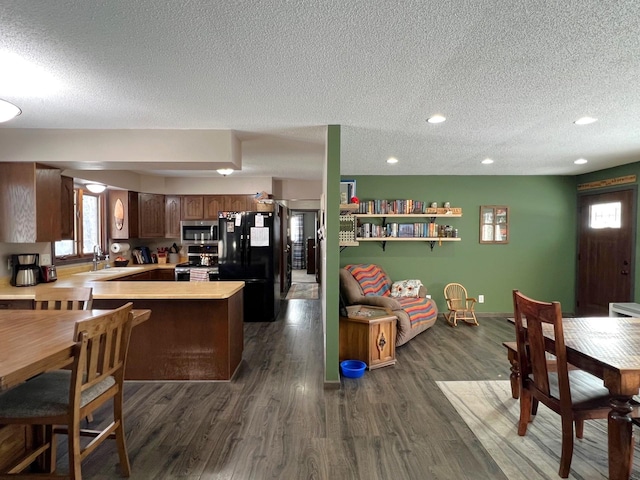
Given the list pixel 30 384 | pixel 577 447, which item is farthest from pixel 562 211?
pixel 30 384

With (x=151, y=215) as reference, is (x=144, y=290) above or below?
below

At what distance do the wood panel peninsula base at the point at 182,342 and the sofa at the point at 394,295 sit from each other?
1803 mm

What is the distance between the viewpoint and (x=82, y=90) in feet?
7.63

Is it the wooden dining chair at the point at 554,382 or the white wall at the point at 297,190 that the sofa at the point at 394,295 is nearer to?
the wooden dining chair at the point at 554,382

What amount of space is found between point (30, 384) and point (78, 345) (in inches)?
22.7

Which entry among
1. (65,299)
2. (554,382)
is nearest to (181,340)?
(65,299)

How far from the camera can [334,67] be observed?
198 cm

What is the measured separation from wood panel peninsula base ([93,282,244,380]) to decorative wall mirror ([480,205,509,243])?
4429 mm

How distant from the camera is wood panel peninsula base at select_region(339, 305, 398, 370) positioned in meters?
3.43

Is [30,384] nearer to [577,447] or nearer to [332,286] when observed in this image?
[332,286]

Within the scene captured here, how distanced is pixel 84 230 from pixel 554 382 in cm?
600

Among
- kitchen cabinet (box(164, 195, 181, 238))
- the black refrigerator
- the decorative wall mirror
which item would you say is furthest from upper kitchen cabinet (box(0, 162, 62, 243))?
the decorative wall mirror

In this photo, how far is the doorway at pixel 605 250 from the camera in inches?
184

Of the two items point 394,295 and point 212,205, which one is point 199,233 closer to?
point 212,205
